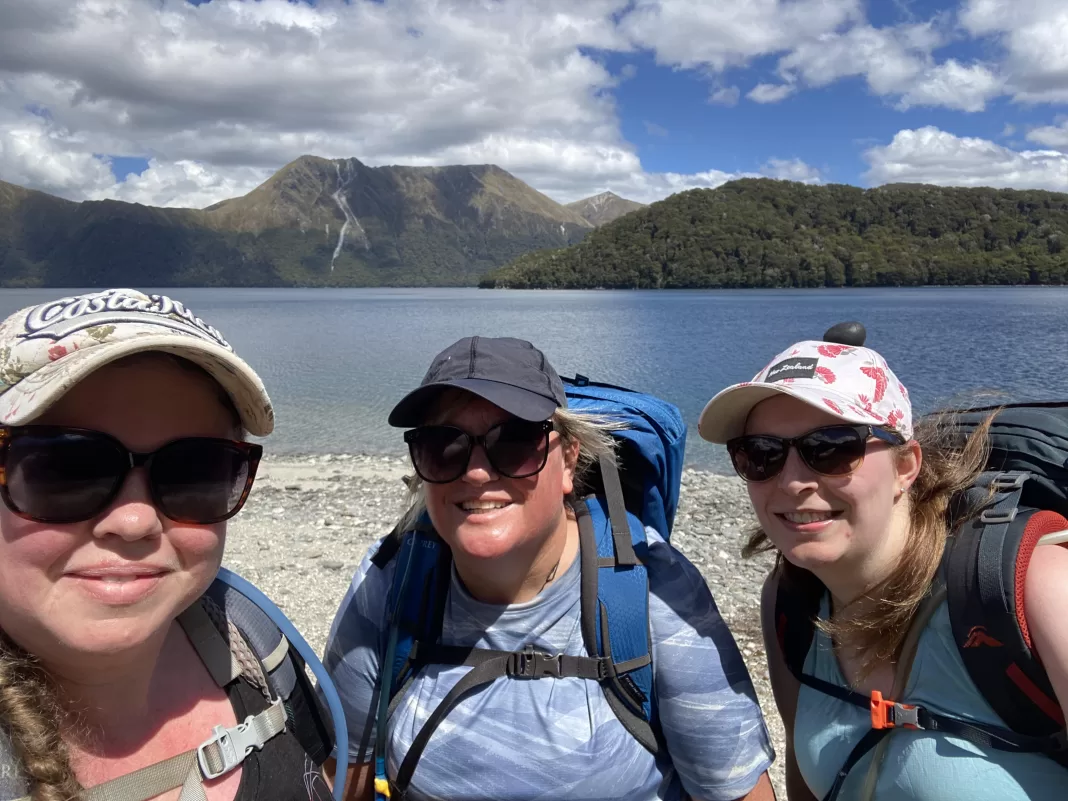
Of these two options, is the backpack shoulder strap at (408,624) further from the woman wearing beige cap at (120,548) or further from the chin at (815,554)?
the chin at (815,554)

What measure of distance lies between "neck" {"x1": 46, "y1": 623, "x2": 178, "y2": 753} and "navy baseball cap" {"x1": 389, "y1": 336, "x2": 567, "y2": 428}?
971mm

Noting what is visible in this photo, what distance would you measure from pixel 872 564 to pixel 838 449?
0.40m

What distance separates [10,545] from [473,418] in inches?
52.3

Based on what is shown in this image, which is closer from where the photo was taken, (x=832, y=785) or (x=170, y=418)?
(x=170, y=418)

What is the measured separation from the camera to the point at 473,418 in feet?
7.83

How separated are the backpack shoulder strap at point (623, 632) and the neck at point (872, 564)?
0.63 m

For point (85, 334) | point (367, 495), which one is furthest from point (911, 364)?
point (85, 334)

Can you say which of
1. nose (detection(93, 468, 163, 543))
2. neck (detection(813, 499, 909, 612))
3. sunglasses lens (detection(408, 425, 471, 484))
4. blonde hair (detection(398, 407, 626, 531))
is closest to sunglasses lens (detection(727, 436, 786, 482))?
neck (detection(813, 499, 909, 612))

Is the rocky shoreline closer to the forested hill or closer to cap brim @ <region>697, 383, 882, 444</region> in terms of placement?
cap brim @ <region>697, 383, 882, 444</region>

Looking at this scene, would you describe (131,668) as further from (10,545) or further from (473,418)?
(473,418)

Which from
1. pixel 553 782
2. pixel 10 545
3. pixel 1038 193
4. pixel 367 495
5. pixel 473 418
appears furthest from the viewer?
pixel 1038 193

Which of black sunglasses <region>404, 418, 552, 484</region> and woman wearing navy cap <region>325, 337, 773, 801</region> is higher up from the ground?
black sunglasses <region>404, 418, 552, 484</region>

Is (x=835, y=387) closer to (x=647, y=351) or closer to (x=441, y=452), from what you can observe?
(x=441, y=452)

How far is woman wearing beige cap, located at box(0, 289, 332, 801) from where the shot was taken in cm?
134
